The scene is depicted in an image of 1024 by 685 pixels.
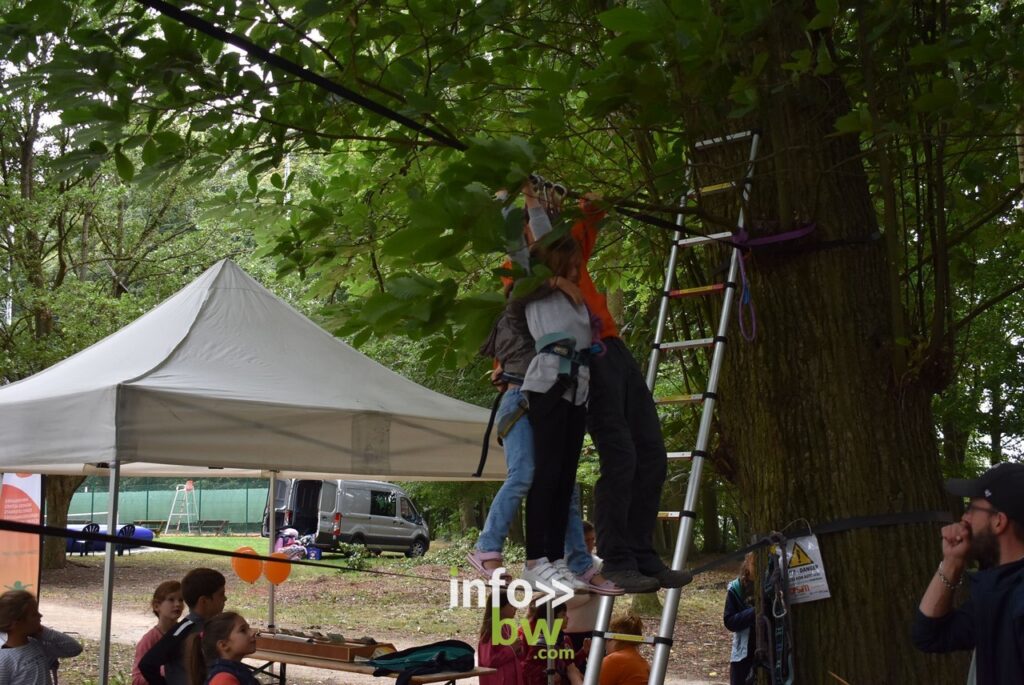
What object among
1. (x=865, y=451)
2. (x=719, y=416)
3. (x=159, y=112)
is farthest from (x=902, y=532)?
(x=159, y=112)

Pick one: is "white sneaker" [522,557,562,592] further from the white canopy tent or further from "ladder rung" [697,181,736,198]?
the white canopy tent

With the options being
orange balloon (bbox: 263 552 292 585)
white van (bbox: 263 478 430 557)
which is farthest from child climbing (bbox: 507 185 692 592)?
white van (bbox: 263 478 430 557)

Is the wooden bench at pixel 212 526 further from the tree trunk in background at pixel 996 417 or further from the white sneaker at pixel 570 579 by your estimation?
the white sneaker at pixel 570 579

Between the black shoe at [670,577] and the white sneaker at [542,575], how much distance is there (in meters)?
0.42

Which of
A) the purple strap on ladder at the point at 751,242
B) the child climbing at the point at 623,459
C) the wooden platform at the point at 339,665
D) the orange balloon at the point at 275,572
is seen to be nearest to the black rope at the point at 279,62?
the purple strap on ladder at the point at 751,242

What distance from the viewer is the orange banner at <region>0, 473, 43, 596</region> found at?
9359 mm

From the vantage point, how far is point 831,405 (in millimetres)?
5102

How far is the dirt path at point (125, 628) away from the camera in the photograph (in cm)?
1312

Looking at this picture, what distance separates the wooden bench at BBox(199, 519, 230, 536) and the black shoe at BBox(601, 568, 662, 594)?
129 feet

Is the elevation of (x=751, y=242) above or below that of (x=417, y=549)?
above

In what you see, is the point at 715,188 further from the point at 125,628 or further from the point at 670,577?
the point at 125,628

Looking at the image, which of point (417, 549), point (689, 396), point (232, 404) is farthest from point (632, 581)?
point (417, 549)

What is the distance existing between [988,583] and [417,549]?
1195 inches

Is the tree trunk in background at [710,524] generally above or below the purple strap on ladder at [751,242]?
below
